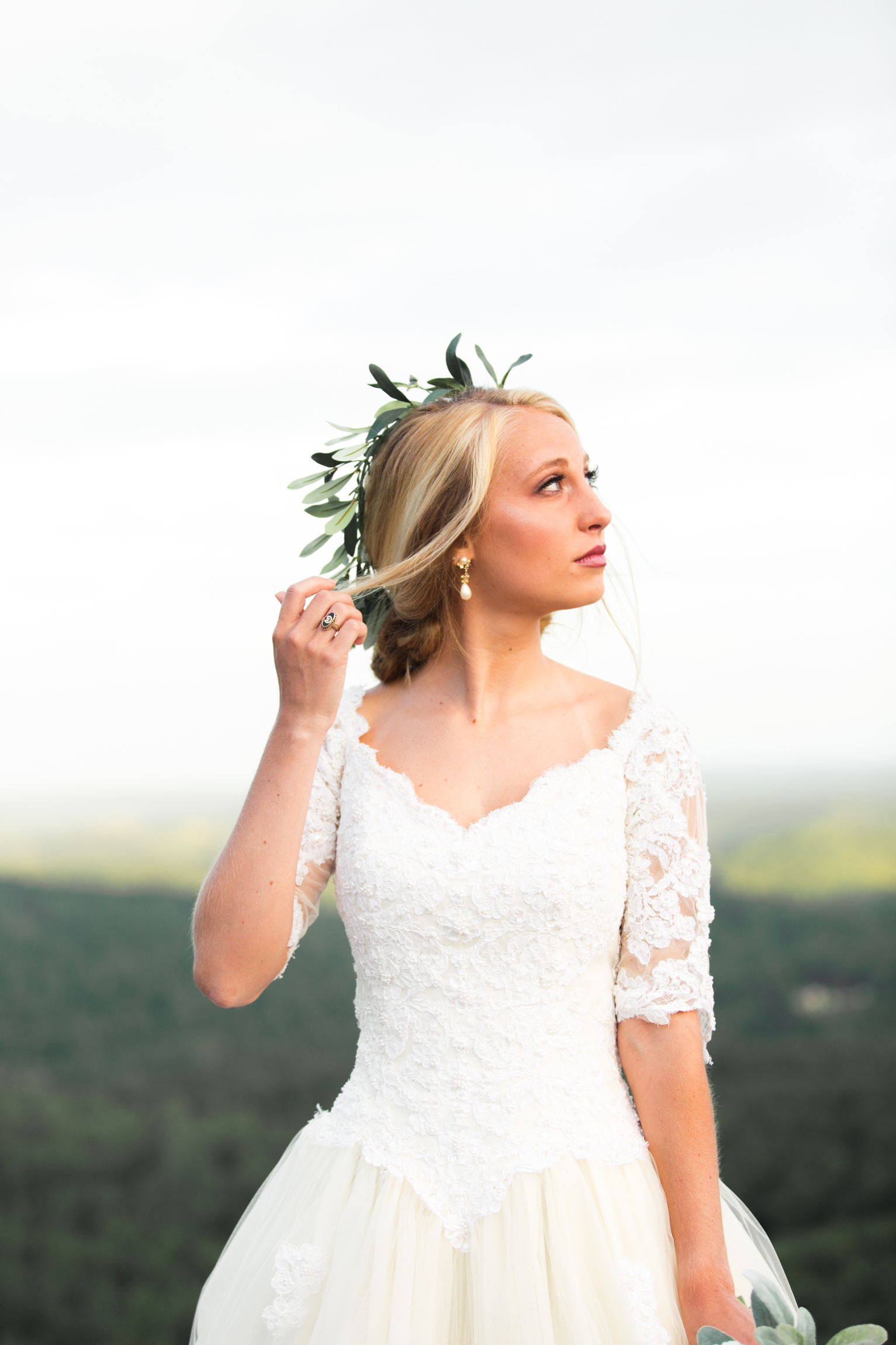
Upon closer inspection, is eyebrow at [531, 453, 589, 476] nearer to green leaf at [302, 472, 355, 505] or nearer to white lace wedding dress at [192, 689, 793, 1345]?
white lace wedding dress at [192, 689, 793, 1345]

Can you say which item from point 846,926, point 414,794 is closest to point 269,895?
point 414,794

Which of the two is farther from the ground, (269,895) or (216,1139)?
(269,895)

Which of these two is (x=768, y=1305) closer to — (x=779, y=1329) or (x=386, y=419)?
(x=779, y=1329)

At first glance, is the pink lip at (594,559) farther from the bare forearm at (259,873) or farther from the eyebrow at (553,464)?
the bare forearm at (259,873)

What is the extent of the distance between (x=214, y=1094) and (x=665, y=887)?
731 cm

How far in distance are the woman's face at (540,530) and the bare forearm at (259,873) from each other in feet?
1.72

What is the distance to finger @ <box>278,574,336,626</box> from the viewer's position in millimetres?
1962

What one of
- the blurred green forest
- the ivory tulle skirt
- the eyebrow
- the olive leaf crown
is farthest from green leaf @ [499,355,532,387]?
the blurred green forest

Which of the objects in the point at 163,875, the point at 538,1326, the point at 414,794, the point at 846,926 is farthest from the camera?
the point at 163,875

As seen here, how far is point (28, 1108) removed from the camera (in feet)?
26.7

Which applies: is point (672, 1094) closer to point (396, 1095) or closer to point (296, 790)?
point (396, 1095)

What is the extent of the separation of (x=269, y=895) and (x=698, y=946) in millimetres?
776

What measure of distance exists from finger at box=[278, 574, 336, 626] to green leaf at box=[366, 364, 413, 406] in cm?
83

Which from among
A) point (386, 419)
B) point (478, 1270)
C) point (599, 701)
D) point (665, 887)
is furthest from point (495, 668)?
point (478, 1270)
